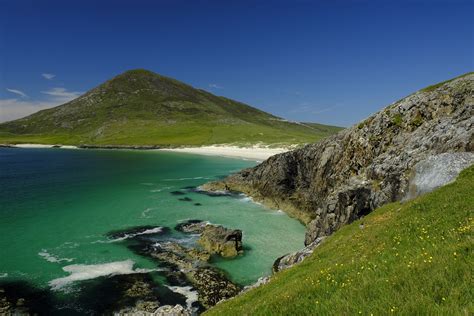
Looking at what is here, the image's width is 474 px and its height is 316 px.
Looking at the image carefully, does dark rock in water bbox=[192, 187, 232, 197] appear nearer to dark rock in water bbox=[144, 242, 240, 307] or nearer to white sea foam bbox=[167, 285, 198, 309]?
dark rock in water bbox=[144, 242, 240, 307]

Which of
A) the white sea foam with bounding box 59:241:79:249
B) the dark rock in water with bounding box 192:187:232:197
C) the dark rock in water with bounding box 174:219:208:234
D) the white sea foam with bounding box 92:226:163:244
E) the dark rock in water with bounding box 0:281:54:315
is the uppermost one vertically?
the dark rock in water with bounding box 192:187:232:197

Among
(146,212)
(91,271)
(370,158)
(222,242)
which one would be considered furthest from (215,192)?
(91,271)

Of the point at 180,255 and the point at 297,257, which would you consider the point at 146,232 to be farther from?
the point at 297,257

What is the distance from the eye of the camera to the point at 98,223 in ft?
186

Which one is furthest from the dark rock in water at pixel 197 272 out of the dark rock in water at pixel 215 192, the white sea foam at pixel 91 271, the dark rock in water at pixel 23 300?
the dark rock in water at pixel 215 192

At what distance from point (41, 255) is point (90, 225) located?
44.4ft

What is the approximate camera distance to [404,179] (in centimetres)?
3369

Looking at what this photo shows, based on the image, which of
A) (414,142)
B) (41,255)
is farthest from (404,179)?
(41,255)

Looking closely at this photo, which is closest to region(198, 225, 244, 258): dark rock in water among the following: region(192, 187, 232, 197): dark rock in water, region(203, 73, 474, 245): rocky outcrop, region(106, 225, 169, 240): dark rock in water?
region(203, 73, 474, 245): rocky outcrop

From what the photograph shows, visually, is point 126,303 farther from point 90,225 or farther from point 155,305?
point 90,225

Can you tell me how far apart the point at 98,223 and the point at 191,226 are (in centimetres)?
1566

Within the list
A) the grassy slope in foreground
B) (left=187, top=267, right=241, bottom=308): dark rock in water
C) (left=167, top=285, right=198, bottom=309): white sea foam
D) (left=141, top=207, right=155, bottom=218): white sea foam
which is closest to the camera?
the grassy slope in foreground

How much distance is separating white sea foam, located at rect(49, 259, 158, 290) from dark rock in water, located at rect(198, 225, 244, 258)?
344 inches

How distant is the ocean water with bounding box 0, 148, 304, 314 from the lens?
37812mm
